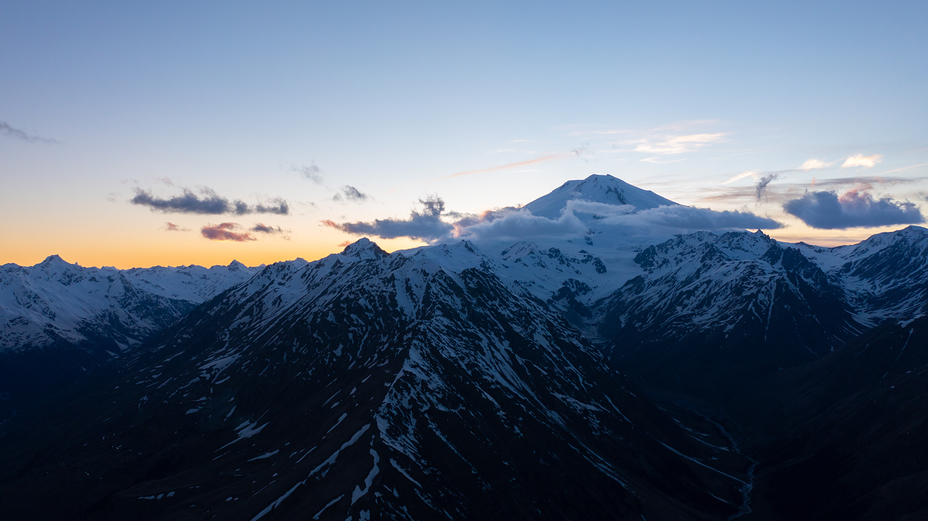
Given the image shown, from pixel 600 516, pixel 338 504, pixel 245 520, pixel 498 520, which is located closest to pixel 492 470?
pixel 498 520

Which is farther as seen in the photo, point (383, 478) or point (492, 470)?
point (492, 470)

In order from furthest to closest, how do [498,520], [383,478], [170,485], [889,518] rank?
[170,485] < [889,518] < [498,520] < [383,478]

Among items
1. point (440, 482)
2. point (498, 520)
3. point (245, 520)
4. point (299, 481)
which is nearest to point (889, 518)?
point (498, 520)

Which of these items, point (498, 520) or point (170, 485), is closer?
point (498, 520)

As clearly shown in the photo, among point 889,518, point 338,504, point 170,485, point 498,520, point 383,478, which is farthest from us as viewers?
point 170,485

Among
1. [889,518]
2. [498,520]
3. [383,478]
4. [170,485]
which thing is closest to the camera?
[383,478]

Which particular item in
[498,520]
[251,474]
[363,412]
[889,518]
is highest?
[363,412]

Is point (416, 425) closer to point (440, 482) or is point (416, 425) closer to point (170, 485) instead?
point (440, 482)

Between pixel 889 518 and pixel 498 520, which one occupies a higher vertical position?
pixel 498 520

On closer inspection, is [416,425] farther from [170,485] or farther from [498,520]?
[170,485]
